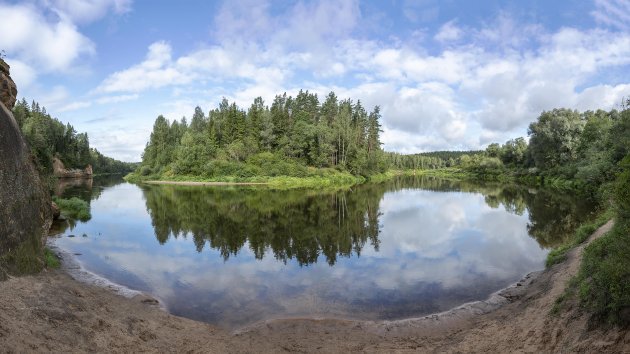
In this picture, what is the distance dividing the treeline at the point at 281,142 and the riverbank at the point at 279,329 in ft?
249

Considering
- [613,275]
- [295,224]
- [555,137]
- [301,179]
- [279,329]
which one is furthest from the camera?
[301,179]

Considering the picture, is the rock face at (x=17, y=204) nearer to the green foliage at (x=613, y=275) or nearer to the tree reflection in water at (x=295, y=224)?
the tree reflection in water at (x=295, y=224)

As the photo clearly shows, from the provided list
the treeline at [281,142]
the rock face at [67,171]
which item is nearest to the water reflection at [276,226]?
the treeline at [281,142]

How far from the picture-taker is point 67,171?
124 m

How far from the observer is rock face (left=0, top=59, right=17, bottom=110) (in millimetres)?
15180

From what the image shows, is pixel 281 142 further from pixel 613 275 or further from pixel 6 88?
pixel 613 275

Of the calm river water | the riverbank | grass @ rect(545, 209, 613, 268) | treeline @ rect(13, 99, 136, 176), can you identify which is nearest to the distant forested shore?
treeline @ rect(13, 99, 136, 176)

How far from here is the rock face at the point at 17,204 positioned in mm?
11797

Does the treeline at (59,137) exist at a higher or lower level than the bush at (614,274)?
higher

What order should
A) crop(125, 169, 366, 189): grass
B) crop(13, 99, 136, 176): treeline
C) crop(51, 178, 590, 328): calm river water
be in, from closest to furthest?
1. crop(51, 178, 590, 328): calm river water
2. crop(125, 169, 366, 189): grass
3. crop(13, 99, 136, 176): treeline

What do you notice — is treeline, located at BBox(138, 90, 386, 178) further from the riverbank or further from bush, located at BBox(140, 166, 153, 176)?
the riverbank

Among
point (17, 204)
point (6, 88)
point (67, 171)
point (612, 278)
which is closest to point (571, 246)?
point (612, 278)

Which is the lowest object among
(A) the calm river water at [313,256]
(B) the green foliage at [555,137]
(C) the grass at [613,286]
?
(A) the calm river water at [313,256]

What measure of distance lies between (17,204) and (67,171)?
133 meters
